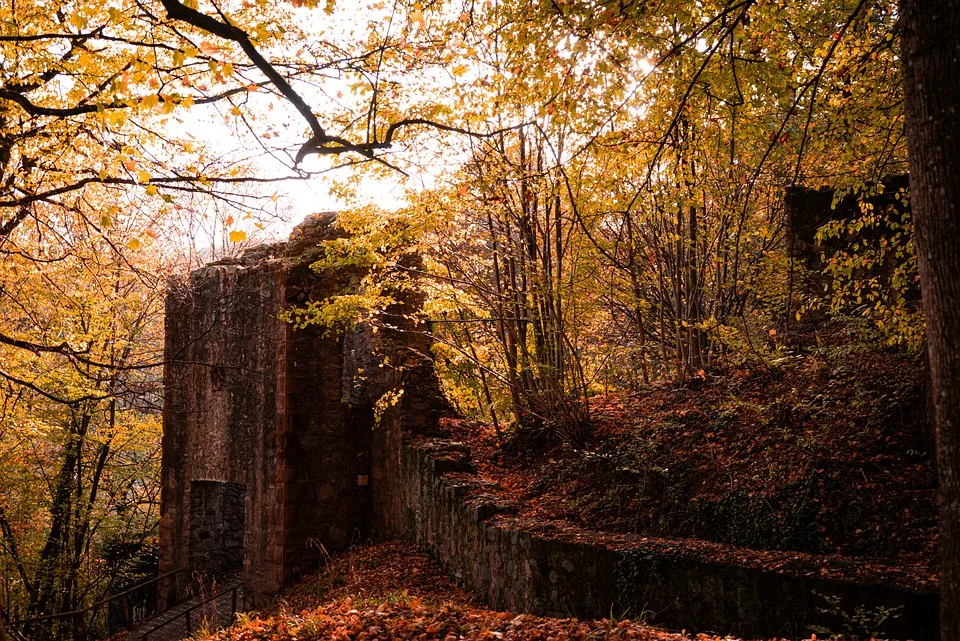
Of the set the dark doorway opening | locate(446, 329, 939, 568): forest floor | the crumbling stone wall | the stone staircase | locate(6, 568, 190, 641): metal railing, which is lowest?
locate(6, 568, 190, 641): metal railing

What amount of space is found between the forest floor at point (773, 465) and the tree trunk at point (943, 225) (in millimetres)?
2058

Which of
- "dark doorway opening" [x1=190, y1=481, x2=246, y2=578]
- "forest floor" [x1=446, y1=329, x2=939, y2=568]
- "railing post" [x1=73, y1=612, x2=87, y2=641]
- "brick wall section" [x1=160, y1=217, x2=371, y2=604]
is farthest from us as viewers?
"railing post" [x1=73, y1=612, x2=87, y2=641]

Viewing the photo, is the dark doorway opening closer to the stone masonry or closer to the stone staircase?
the stone masonry

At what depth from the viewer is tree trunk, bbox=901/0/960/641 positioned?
2604 mm

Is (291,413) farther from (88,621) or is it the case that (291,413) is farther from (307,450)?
(88,621)

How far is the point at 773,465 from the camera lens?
19.9 feet

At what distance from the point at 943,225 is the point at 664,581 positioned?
132 inches

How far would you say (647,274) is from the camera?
9367 mm

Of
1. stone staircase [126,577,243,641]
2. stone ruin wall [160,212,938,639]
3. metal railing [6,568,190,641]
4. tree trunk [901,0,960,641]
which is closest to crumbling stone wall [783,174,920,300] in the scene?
stone ruin wall [160,212,938,639]

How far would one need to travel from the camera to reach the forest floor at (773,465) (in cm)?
531

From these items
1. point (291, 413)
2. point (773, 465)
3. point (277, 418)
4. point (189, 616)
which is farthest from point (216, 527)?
point (773, 465)

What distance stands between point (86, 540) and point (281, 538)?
875 cm

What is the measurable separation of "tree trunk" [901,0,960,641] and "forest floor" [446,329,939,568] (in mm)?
2058

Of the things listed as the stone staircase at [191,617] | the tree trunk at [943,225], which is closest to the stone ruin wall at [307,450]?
the stone staircase at [191,617]
